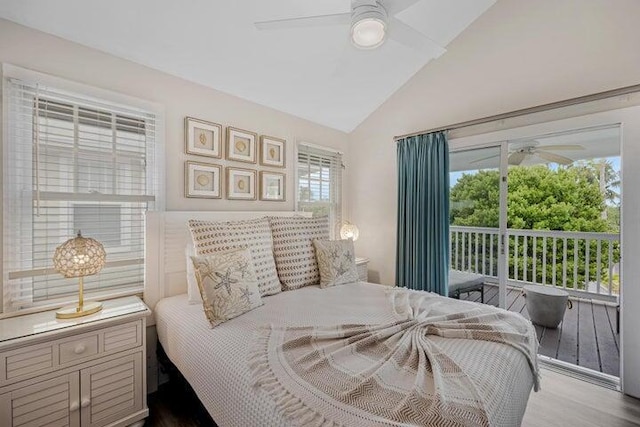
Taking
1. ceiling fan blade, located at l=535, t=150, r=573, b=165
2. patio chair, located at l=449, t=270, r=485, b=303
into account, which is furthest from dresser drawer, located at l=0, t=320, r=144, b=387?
ceiling fan blade, located at l=535, t=150, r=573, b=165

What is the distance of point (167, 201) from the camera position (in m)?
2.16

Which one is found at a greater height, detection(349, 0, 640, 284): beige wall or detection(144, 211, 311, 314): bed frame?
detection(349, 0, 640, 284): beige wall

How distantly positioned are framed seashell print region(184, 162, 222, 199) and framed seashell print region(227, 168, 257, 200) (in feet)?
0.29

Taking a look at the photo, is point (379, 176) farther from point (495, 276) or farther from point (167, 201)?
→ point (167, 201)

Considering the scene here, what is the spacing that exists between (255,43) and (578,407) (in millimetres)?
3403

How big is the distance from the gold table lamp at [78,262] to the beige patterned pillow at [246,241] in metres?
0.52

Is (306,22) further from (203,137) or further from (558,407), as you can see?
(558,407)

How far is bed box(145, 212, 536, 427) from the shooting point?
3.29 feet

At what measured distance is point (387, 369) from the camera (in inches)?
40.9

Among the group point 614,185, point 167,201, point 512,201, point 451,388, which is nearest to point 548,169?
point 512,201

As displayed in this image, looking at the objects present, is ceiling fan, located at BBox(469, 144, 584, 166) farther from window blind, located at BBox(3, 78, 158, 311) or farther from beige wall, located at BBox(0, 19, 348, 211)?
window blind, located at BBox(3, 78, 158, 311)

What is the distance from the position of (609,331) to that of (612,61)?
259cm

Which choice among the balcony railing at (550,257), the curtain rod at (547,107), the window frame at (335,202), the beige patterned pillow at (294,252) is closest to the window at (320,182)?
the window frame at (335,202)

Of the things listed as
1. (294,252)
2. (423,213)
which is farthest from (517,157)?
(294,252)
